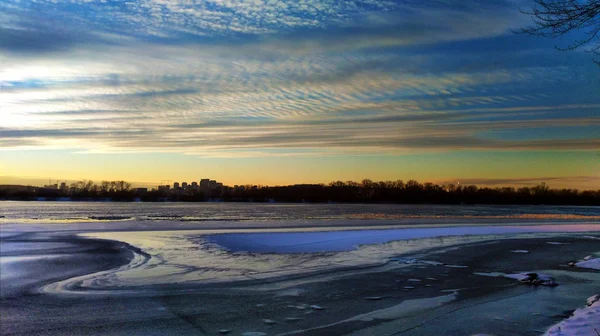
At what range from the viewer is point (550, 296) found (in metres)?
11.6

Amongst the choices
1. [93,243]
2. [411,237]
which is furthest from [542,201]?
[93,243]

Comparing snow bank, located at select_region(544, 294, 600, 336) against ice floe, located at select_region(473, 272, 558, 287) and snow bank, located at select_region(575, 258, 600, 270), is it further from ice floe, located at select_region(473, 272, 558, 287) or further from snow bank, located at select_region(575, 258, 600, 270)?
snow bank, located at select_region(575, 258, 600, 270)

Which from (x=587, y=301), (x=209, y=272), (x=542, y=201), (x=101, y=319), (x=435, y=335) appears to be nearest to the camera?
(x=435, y=335)

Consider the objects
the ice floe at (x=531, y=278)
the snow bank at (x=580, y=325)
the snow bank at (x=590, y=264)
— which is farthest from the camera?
the snow bank at (x=590, y=264)

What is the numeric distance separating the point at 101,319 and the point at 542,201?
524 feet

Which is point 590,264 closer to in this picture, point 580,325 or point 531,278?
point 531,278

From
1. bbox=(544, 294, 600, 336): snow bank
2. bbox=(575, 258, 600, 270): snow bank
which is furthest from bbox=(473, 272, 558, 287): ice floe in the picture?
bbox=(544, 294, 600, 336): snow bank

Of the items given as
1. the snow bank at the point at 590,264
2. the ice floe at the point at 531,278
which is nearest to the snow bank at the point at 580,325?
the ice floe at the point at 531,278

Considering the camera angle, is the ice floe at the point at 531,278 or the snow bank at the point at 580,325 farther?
the ice floe at the point at 531,278

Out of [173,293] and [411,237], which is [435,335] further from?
[411,237]

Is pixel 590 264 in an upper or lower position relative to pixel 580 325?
lower

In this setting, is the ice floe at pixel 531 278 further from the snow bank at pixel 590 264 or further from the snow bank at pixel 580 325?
the snow bank at pixel 580 325

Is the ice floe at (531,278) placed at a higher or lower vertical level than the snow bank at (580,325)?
lower

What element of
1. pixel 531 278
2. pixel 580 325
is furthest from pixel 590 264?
pixel 580 325
